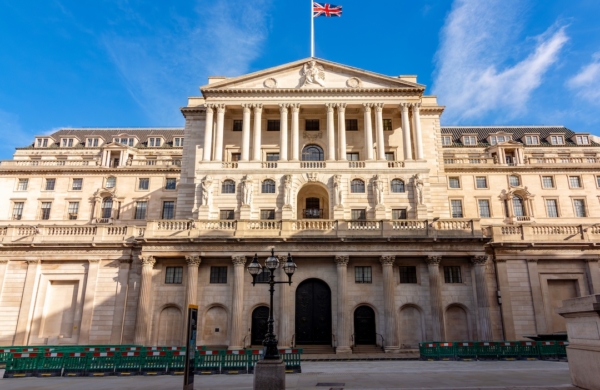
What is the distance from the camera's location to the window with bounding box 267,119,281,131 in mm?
44812

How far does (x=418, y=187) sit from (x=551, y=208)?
1132 inches

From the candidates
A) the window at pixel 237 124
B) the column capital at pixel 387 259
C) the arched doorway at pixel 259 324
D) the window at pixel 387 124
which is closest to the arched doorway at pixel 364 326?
the column capital at pixel 387 259

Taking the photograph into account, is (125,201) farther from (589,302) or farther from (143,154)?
(589,302)

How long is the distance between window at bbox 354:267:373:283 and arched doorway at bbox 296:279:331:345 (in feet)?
8.06

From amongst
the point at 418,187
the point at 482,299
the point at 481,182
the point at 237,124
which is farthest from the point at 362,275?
the point at 481,182

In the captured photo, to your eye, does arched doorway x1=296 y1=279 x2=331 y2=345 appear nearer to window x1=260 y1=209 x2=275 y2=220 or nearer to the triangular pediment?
window x1=260 y1=209 x2=275 y2=220

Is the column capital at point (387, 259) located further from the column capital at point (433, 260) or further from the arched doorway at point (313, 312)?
the arched doorway at point (313, 312)

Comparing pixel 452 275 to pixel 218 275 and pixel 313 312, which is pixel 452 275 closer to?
pixel 313 312

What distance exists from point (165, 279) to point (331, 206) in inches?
606

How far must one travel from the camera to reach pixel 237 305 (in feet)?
105

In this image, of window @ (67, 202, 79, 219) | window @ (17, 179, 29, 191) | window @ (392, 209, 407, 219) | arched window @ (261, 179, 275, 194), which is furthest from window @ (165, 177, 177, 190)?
window @ (392, 209, 407, 219)

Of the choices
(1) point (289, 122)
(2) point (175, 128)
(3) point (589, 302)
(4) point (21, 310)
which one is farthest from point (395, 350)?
(2) point (175, 128)

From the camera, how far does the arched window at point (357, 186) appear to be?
3938 centimetres

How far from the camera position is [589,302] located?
453 inches
